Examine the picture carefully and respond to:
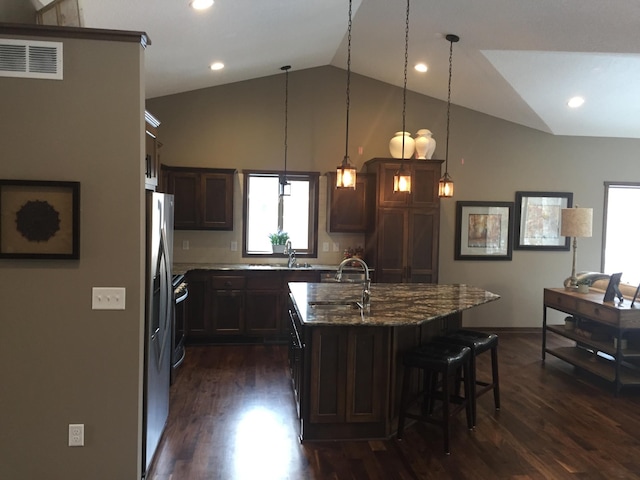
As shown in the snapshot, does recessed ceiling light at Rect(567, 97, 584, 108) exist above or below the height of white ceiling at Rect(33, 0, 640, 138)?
below

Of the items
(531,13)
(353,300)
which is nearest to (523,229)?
(531,13)

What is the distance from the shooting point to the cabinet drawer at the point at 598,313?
448 centimetres

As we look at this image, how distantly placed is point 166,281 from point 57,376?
2.92 feet

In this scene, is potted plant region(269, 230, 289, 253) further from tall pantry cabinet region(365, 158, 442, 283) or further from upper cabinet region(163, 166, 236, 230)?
tall pantry cabinet region(365, 158, 442, 283)

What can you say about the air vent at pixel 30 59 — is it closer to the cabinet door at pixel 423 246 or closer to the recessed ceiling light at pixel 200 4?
the recessed ceiling light at pixel 200 4

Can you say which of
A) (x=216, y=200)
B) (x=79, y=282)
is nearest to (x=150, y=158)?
(x=79, y=282)

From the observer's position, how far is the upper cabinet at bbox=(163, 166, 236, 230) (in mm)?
6053

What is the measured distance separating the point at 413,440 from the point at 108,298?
2283 mm

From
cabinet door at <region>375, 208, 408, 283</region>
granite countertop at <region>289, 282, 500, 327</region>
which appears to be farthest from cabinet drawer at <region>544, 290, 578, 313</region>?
cabinet door at <region>375, 208, 408, 283</region>

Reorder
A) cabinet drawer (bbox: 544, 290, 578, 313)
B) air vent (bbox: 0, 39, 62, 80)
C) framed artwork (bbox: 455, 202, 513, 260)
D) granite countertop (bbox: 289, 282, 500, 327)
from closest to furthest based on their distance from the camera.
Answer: air vent (bbox: 0, 39, 62, 80), granite countertop (bbox: 289, 282, 500, 327), cabinet drawer (bbox: 544, 290, 578, 313), framed artwork (bbox: 455, 202, 513, 260)

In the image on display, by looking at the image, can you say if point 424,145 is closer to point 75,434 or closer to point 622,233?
point 622,233

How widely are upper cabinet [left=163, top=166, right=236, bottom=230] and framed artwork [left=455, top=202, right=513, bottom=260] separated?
3105mm

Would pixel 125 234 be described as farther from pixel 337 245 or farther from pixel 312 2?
pixel 337 245

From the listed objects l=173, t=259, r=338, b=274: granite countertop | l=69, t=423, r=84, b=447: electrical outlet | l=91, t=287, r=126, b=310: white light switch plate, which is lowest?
l=69, t=423, r=84, b=447: electrical outlet
